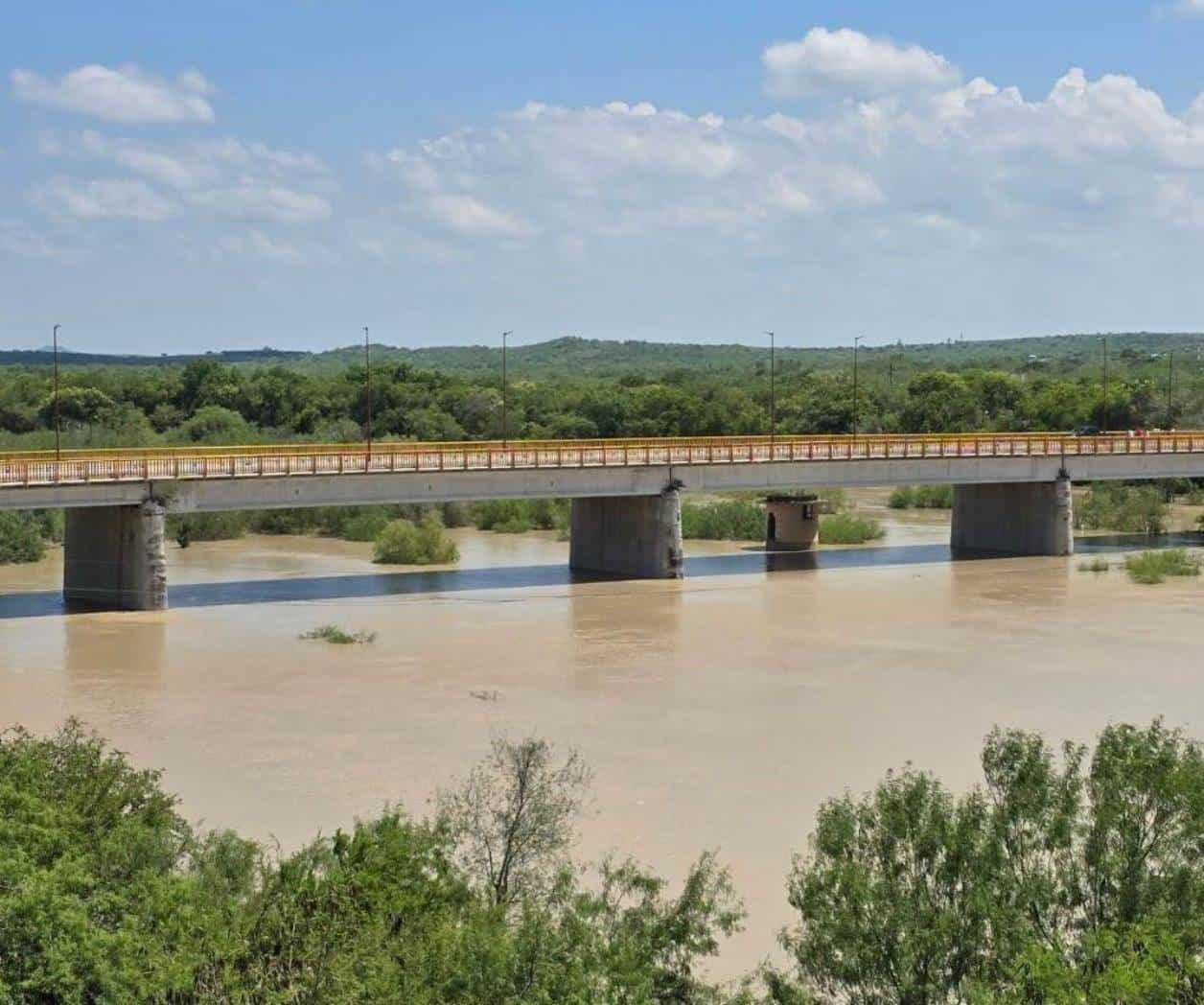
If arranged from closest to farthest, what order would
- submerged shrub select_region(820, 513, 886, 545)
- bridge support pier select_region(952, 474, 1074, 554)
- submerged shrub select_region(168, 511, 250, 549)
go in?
bridge support pier select_region(952, 474, 1074, 554), submerged shrub select_region(168, 511, 250, 549), submerged shrub select_region(820, 513, 886, 545)

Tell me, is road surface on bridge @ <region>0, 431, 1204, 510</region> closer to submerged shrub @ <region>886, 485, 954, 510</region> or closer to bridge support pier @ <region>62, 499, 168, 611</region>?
bridge support pier @ <region>62, 499, 168, 611</region>

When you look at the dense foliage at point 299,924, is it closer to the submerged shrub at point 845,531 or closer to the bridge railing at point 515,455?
the bridge railing at point 515,455

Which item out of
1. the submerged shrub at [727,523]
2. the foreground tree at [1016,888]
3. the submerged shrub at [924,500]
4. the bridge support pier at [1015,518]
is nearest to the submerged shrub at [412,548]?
the submerged shrub at [727,523]

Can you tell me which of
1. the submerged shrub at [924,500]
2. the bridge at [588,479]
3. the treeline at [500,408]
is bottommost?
the submerged shrub at [924,500]

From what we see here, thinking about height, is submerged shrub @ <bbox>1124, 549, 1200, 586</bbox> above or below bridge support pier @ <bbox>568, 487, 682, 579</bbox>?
below

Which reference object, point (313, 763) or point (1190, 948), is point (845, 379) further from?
point (1190, 948)

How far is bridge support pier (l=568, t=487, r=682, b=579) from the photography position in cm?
5484

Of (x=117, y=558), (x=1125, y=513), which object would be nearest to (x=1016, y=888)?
(x=117, y=558)

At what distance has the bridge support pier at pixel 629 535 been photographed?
54.8m

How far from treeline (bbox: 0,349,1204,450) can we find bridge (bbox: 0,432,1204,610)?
29.4 meters

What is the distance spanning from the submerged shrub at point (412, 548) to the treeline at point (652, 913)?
41580 millimetres

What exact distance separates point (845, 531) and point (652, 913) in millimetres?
53751

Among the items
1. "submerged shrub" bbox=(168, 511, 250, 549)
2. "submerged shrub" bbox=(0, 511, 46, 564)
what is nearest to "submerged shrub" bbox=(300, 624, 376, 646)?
"submerged shrub" bbox=(0, 511, 46, 564)

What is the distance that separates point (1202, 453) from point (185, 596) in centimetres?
3968
